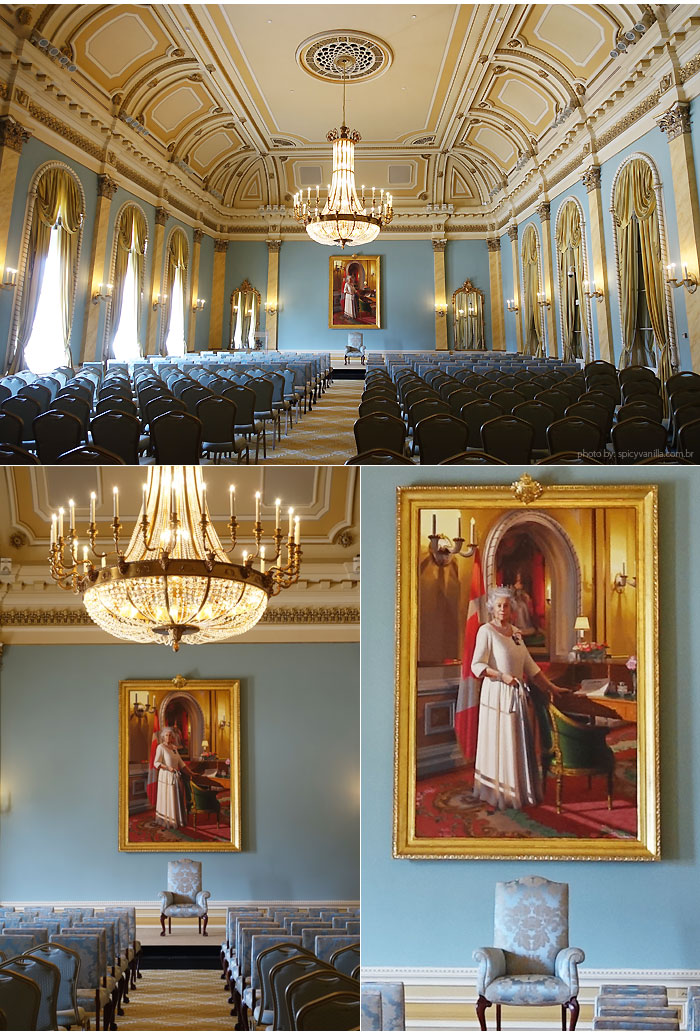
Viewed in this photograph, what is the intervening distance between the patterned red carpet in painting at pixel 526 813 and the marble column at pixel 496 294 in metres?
19.4

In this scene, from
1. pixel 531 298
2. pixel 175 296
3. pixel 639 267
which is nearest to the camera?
pixel 639 267

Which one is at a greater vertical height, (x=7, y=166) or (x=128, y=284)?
(x=128, y=284)

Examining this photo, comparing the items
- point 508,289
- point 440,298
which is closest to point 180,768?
point 508,289

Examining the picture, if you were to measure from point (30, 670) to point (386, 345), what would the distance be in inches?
797

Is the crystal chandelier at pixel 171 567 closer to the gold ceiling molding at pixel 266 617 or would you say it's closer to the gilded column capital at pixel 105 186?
the gold ceiling molding at pixel 266 617

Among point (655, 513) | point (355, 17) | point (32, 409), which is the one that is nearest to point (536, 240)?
point (355, 17)

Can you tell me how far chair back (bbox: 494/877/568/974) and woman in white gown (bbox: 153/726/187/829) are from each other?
5.09 ft

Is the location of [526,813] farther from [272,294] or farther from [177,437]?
[272,294]

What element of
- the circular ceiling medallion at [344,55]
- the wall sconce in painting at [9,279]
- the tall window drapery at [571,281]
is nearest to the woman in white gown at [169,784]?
the wall sconce in painting at [9,279]

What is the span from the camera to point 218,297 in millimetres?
22500

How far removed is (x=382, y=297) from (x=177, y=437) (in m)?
18.4

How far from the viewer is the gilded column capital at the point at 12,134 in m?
11.3

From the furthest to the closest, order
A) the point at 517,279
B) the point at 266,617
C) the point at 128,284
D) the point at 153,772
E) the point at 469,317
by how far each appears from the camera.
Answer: the point at 469,317 → the point at 517,279 → the point at 128,284 → the point at 266,617 → the point at 153,772

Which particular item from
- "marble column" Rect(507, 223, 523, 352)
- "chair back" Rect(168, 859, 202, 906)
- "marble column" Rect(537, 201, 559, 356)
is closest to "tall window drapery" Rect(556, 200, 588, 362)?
"marble column" Rect(537, 201, 559, 356)
